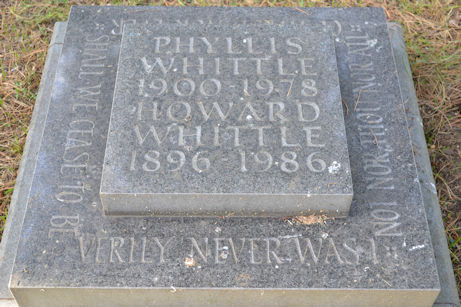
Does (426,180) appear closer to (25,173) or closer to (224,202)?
(224,202)

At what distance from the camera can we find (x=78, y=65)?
309 centimetres

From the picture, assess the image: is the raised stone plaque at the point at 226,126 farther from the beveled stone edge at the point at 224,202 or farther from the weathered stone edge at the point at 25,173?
the weathered stone edge at the point at 25,173

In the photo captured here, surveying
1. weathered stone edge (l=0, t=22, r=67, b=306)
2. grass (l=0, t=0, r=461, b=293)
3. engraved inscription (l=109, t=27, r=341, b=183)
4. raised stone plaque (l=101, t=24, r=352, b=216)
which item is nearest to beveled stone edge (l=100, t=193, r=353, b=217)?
raised stone plaque (l=101, t=24, r=352, b=216)

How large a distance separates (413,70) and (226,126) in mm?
1709

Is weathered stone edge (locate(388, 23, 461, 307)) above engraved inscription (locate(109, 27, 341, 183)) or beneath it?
beneath

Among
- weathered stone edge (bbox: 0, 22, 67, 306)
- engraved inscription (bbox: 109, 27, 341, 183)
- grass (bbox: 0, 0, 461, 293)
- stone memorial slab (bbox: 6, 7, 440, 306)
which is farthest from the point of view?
grass (bbox: 0, 0, 461, 293)

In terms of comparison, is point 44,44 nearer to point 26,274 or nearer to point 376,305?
point 26,274

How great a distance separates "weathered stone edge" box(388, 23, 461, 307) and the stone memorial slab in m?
0.24

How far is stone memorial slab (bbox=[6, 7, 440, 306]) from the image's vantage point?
2.37 m

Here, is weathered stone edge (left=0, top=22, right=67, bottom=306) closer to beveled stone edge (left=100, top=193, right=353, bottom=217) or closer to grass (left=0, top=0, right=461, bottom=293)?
grass (left=0, top=0, right=461, bottom=293)

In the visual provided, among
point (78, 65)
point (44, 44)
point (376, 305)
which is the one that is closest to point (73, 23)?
point (78, 65)

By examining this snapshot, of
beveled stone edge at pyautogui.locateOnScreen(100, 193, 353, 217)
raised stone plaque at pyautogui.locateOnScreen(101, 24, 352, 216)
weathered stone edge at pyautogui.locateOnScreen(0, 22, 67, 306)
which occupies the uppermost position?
raised stone plaque at pyautogui.locateOnScreen(101, 24, 352, 216)

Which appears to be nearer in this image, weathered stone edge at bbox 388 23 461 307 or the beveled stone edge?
the beveled stone edge

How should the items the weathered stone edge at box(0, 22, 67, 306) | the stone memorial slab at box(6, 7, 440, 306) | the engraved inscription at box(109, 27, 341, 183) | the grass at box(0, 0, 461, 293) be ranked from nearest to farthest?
the stone memorial slab at box(6, 7, 440, 306), the engraved inscription at box(109, 27, 341, 183), the weathered stone edge at box(0, 22, 67, 306), the grass at box(0, 0, 461, 293)
